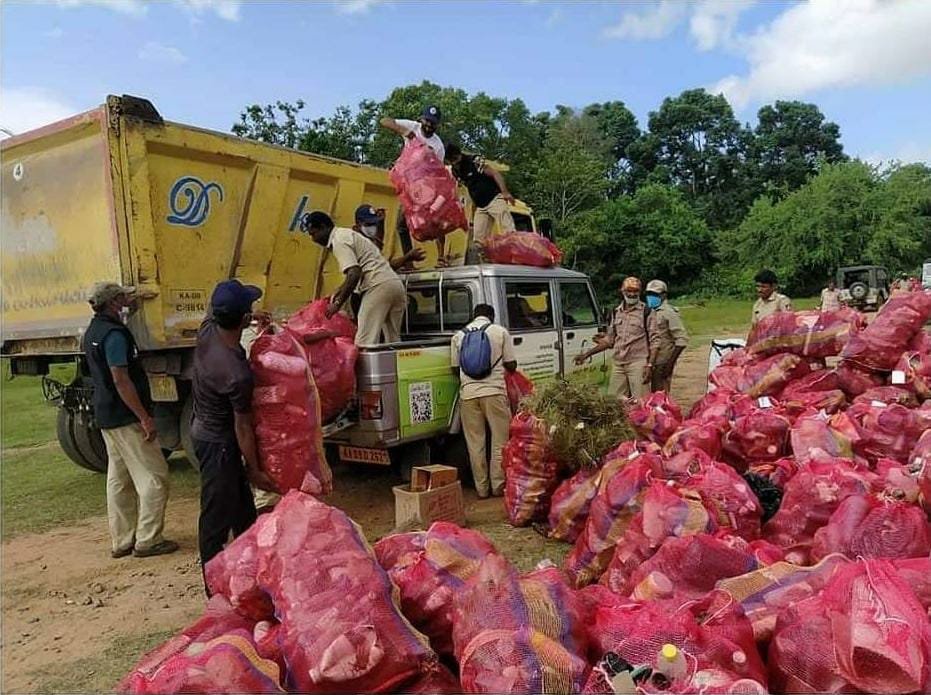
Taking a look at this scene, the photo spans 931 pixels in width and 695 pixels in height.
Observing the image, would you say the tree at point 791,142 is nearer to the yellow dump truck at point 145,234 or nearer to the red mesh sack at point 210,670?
the yellow dump truck at point 145,234

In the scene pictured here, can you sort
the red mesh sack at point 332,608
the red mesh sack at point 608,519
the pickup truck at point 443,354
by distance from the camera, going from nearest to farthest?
the red mesh sack at point 332,608 < the red mesh sack at point 608,519 < the pickup truck at point 443,354

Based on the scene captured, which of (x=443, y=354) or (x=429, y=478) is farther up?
(x=443, y=354)

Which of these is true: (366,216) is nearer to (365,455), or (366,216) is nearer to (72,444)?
(365,455)

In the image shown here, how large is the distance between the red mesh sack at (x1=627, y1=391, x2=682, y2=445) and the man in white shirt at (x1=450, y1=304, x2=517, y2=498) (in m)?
0.99

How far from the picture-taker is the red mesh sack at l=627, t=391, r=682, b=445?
5.23m

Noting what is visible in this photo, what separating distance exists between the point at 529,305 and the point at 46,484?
5054 mm

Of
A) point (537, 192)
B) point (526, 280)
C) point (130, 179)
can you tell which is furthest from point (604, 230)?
point (130, 179)

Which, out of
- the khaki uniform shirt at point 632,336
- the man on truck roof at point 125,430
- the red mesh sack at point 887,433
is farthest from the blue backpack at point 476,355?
the red mesh sack at point 887,433

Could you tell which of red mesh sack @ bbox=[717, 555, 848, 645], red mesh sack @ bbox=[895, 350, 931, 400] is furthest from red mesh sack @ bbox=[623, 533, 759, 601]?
red mesh sack @ bbox=[895, 350, 931, 400]

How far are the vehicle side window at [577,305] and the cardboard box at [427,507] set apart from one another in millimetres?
2573

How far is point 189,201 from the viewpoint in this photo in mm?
5645

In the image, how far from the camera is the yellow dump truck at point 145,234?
5.31m

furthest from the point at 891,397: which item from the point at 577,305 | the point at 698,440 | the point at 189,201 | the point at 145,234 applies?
the point at 145,234

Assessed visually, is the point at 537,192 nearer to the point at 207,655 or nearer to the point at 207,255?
the point at 207,255
